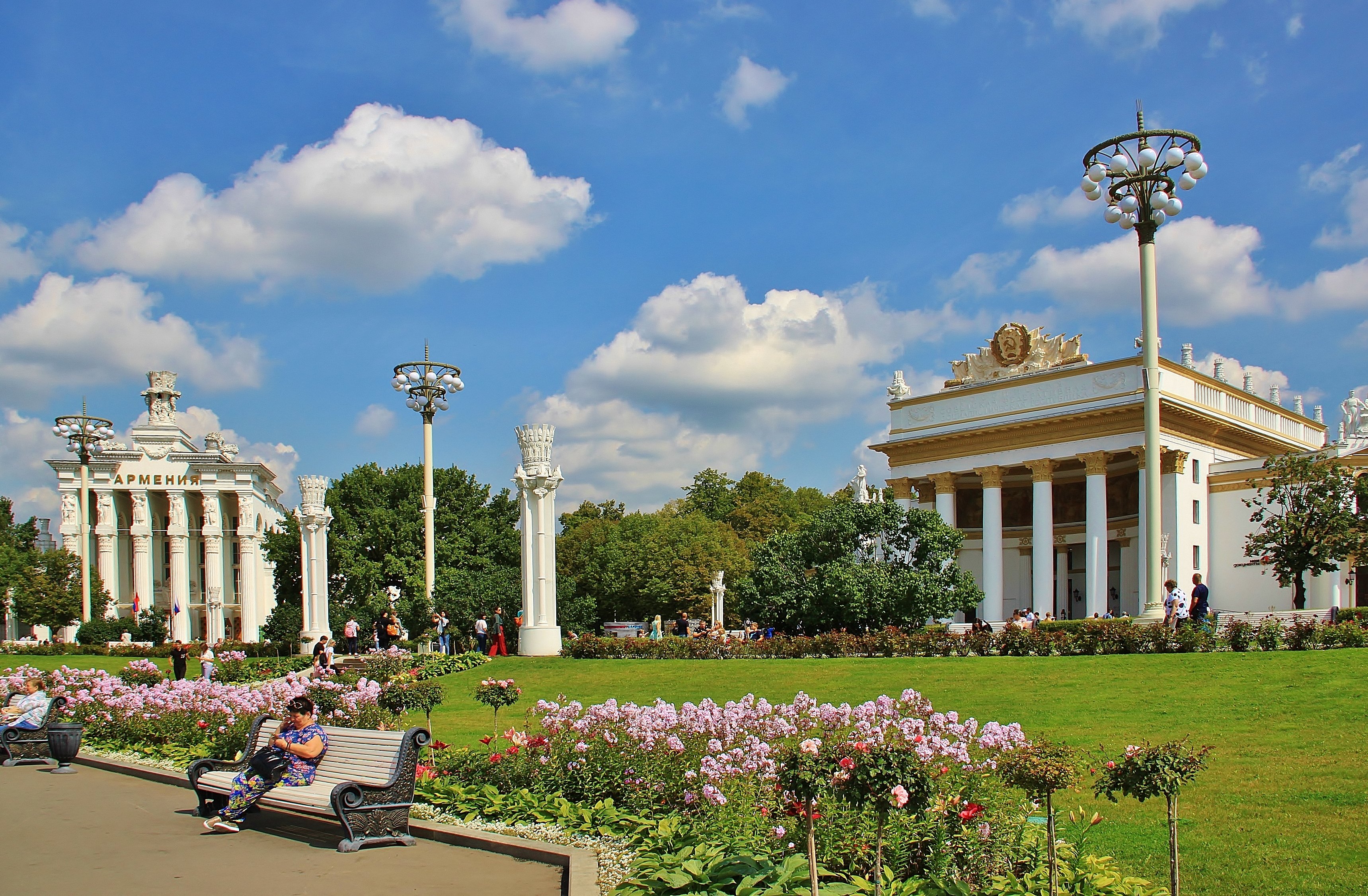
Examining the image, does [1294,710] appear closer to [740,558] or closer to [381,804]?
[381,804]

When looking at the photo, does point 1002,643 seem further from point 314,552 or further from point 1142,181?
point 314,552

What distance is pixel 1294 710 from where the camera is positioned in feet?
42.5

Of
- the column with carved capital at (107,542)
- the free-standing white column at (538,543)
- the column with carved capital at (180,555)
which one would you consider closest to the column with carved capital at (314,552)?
the free-standing white column at (538,543)

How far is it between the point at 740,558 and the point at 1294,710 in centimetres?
5857

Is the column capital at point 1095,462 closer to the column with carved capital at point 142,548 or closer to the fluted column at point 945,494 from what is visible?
the fluted column at point 945,494

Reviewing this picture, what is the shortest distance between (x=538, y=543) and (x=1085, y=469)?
2682 cm

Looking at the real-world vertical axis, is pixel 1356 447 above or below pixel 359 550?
above

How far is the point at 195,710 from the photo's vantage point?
16.2m

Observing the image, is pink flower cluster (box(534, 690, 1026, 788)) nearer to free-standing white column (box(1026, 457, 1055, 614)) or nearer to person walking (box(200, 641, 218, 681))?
person walking (box(200, 641, 218, 681))

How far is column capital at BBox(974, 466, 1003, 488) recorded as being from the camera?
4634 centimetres

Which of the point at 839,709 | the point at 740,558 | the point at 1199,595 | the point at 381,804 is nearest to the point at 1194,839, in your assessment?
the point at 839,709

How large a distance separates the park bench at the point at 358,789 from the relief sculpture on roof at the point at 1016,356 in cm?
4055

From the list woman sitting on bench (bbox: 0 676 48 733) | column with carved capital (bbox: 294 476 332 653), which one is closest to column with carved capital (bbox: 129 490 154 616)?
column with carved capital (bbox: 294 476 332 653)

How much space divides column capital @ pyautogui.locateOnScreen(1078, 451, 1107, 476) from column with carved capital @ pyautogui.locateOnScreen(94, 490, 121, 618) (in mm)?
64352
